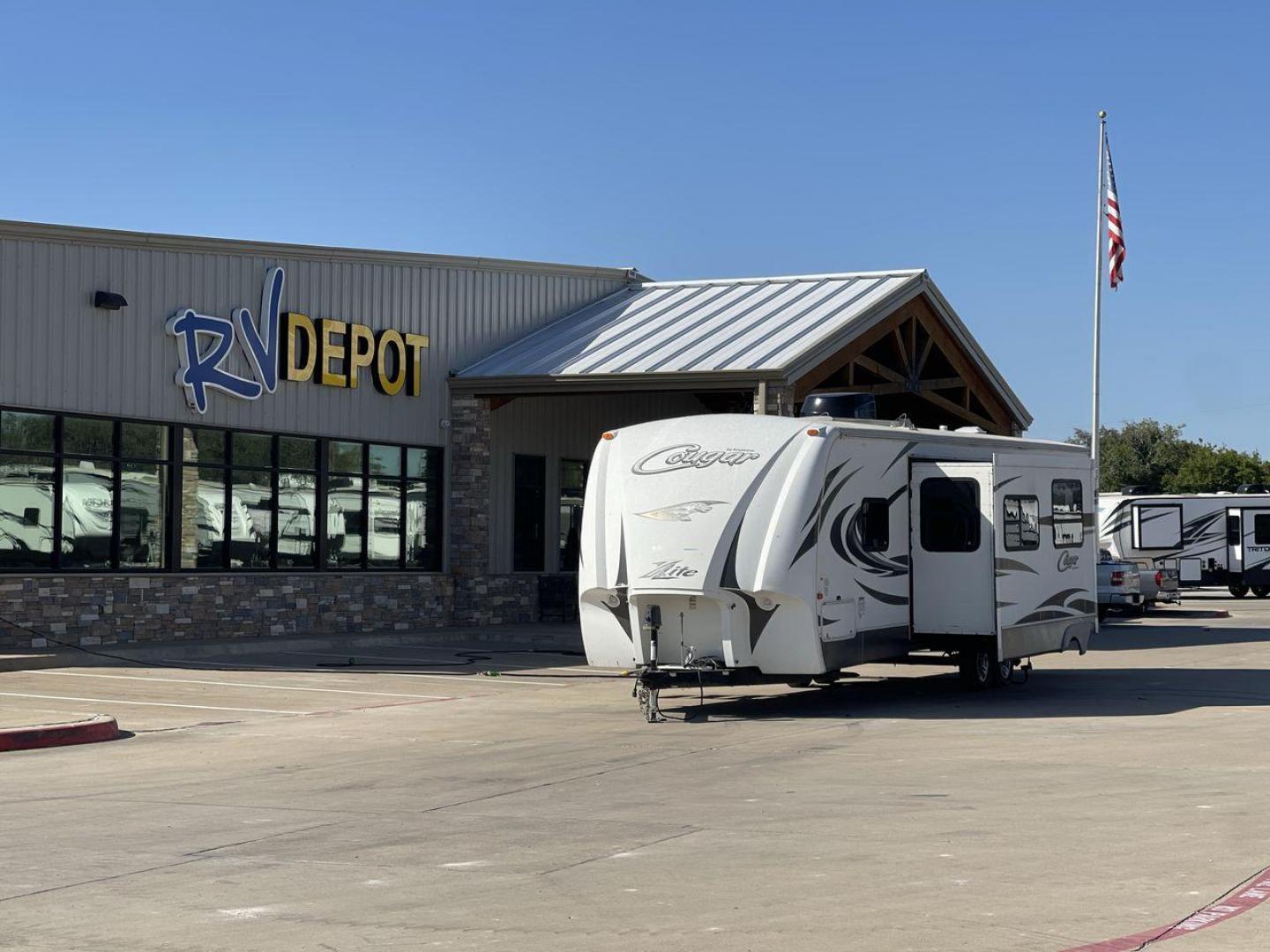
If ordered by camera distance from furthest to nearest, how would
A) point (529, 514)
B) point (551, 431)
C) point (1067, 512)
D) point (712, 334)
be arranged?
point (551, 431) < point (529, 514) < point (712, 334) < point (1067, 512)

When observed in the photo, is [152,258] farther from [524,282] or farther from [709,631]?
[709,631]

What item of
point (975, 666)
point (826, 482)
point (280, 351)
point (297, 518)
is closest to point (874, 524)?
point (826, 482)

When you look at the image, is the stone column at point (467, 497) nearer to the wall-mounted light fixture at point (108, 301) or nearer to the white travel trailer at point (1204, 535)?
the wall-mounted light fixture at point (108, 301)

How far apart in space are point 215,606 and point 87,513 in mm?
2786

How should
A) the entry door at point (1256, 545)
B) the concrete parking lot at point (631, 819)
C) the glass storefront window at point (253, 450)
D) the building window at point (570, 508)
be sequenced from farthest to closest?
the entry door at point (1256, 545), the building window at point (570, 508), the glass storefront window at point (253, 450), the concrete parking lot at point (631, 819)

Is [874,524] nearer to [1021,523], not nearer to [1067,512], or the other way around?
[1021,523]

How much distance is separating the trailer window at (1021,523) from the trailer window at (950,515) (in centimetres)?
41

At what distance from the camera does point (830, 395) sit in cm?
2053

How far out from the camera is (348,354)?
28.2 m

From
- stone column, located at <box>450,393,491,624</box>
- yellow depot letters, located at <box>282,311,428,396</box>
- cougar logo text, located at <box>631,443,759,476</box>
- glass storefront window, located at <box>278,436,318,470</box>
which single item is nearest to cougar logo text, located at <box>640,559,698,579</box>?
cougar logo text, located at <box>631,443,759,476</box>

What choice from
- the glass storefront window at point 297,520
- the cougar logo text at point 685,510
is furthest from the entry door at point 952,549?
the glass storefront window at point 297,520

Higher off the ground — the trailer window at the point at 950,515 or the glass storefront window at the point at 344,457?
the glass storefront window at the point at 344,457

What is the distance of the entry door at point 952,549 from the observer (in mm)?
17875

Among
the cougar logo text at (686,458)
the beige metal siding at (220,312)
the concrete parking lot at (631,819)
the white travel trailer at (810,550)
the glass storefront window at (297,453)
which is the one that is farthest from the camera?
the glass storefront window at (297,453)
